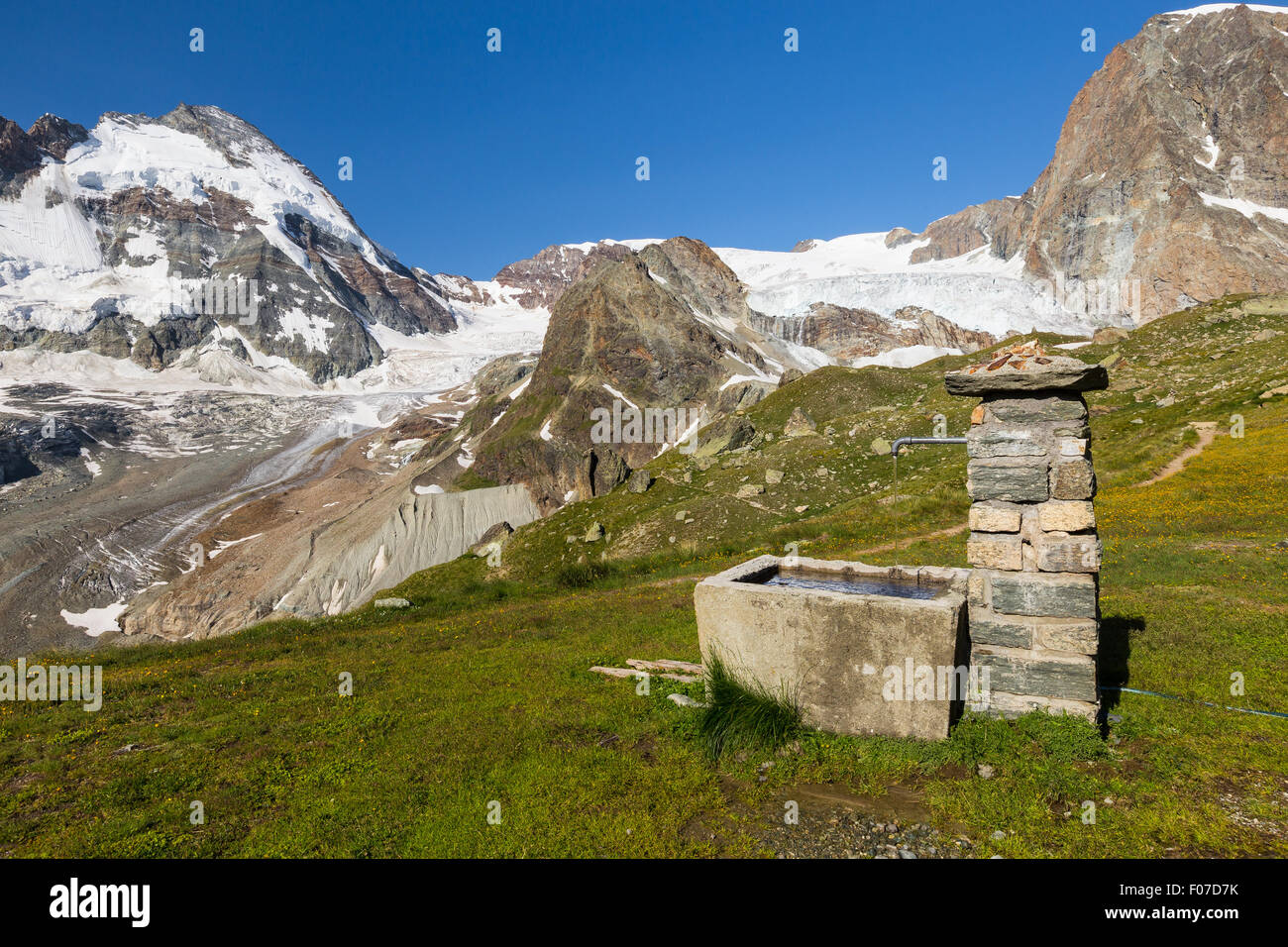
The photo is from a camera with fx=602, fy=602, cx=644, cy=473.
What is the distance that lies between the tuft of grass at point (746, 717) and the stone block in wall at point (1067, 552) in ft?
11.5

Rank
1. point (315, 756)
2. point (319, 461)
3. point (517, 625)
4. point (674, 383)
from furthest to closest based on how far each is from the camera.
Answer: point (319, 461) < point (674, 383) < point (517, 625) < point (315, 756)

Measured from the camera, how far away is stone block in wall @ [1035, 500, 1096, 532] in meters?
7.03

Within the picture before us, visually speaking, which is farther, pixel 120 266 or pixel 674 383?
pixel 120 266

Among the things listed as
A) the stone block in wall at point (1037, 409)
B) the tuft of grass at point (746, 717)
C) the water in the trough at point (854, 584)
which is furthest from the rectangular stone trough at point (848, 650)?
the stone block in wall at point (1037, 409)

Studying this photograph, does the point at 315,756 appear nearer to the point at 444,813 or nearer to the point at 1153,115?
the point at 444,813

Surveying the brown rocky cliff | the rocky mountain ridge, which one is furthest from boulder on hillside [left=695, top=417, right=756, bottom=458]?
the rocky mountain ridge

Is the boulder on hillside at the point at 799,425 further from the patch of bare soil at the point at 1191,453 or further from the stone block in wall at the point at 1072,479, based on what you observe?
the stone block in wall at the point at 1072,479

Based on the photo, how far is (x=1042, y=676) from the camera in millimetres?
7363

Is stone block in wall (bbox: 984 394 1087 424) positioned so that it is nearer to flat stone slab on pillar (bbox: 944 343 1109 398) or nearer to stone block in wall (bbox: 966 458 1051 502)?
flat stone slab on pillar (bbox: 944 343 1109 398)

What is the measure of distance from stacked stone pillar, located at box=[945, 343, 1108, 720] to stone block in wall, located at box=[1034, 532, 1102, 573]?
0.01 m

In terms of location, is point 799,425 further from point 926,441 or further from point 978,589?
point 978,589
